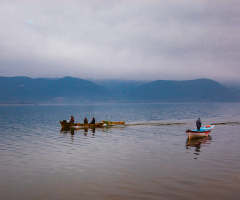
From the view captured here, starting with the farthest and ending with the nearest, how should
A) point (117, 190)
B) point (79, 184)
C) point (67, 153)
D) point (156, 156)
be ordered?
point (67, 153) < point (156, 156) < point (79, 184) < point (117, 190)

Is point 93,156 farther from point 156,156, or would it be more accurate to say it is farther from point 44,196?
point 44,196

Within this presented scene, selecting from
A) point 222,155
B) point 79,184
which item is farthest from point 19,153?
point 222,155

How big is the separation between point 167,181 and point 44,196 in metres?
9.35

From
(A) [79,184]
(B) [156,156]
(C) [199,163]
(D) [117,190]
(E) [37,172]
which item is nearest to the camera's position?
(D) [117,190]

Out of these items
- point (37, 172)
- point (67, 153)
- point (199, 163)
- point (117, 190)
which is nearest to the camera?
point (117, 190)

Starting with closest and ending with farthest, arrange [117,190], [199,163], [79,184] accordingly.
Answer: [117,190], [79,184], [199,163]

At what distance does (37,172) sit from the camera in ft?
72.0

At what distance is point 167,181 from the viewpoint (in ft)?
63.5

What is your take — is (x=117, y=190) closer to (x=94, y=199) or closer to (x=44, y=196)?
(x=94, y=199)

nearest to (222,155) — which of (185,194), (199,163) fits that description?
(199,163)

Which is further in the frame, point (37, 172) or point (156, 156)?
point (156, 156)

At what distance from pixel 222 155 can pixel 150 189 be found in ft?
47.4

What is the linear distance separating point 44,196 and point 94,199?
137 inches

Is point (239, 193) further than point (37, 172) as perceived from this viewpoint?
No
